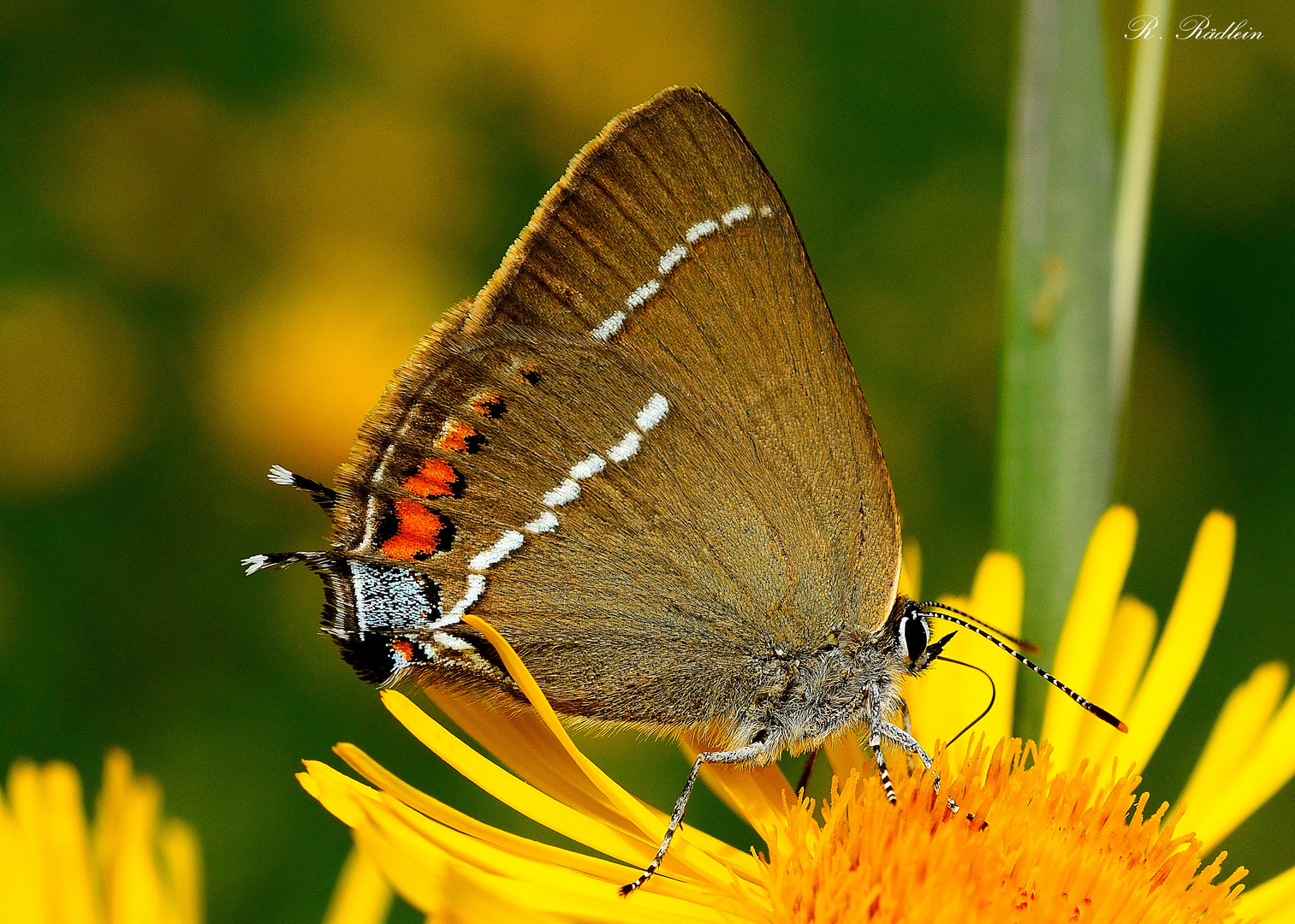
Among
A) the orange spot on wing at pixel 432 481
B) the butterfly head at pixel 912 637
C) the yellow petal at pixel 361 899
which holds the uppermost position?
the butterfly head at pixel 912 637

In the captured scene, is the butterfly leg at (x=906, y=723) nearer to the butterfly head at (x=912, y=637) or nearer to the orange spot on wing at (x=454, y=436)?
the butterfly head at (x=912, y=637)

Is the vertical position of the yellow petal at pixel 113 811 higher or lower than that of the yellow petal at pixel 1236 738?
lower

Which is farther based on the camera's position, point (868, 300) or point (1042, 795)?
point (868, 300)

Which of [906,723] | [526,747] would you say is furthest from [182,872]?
[906,723]

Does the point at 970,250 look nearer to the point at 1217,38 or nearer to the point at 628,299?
the point at 1217,38

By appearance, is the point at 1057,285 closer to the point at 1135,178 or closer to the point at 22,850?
the point at 1135,178

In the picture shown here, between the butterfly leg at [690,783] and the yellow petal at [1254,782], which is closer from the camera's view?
the butterfly leg at [690,783]

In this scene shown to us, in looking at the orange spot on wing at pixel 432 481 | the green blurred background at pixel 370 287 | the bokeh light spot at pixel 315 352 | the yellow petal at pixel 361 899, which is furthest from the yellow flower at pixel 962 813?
the bokeh light spot at pixel 315 352

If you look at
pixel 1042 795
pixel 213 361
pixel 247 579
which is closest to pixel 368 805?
pixel 1042 795
